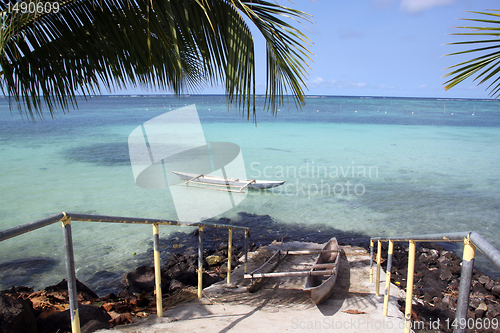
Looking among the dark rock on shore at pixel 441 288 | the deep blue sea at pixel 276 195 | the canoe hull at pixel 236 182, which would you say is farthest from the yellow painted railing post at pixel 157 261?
the canoe hull at pixel 236 182

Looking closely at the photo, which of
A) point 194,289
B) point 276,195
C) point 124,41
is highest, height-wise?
point 124,41

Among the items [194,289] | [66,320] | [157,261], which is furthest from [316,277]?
[66,320]

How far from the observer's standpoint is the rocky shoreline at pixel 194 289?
3.04m

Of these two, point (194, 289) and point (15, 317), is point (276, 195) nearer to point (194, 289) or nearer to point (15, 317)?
point (194, 289)

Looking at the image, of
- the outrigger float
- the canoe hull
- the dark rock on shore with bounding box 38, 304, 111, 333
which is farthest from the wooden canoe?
the canoe hull

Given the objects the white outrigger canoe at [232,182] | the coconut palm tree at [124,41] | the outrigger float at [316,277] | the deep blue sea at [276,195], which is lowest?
the deep blue sea at [276,195]

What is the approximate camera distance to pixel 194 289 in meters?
4.70

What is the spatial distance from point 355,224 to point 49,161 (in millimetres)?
18229

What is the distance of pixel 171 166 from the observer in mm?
18094

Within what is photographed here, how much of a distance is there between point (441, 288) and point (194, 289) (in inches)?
187

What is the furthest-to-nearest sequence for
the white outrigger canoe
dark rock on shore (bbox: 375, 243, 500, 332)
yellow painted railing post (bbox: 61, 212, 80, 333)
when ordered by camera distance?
the white outrigger canoe → dark rock on shore (bbox: 375, 243, 500, 332) → yellow painted railing post (bbox: 61, 212, 80, 333)

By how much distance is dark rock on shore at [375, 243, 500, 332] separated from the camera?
474 centimetres

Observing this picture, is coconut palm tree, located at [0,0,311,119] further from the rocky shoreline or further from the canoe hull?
the canoe hull

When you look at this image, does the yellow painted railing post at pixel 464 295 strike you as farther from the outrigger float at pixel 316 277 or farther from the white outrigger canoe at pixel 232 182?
the white outrigger canoe at pixel 232 182
